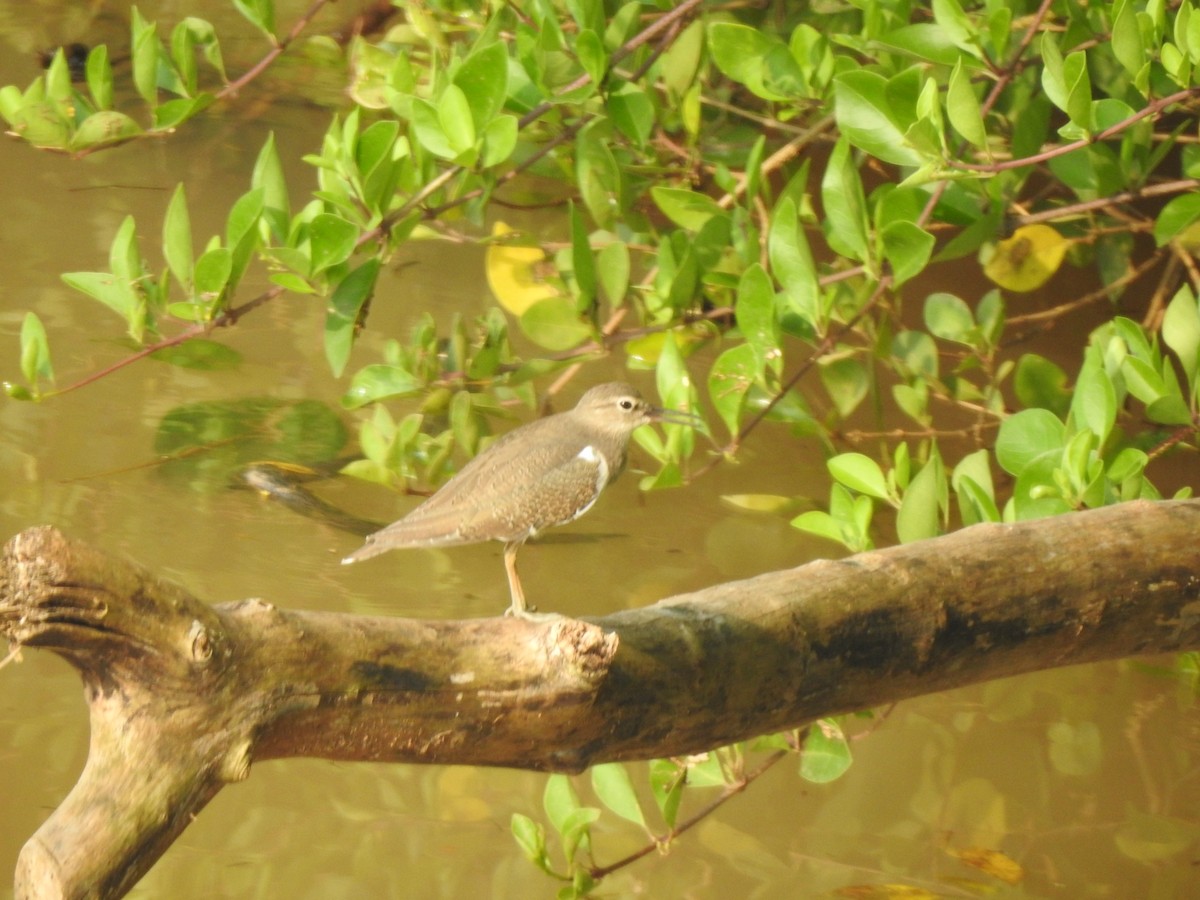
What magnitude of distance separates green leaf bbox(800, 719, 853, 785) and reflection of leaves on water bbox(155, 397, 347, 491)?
178 centimetres

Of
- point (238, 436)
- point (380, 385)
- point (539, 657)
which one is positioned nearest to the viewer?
point (539, 657)

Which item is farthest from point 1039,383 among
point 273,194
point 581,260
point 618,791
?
point 273,194

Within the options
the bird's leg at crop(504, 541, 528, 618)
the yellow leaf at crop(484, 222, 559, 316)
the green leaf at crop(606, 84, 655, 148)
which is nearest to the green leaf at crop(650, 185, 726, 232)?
the green leaf at crop(606, 84, 655, 148)

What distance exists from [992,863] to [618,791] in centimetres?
92

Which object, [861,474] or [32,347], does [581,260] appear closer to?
→ [861,474]

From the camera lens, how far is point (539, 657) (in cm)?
147

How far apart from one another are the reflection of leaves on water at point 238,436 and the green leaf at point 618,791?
167cm

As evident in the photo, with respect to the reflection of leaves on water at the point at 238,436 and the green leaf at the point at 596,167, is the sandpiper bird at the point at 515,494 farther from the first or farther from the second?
the reflection of leaves on water at the point at 238,436

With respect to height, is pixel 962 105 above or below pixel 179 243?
above

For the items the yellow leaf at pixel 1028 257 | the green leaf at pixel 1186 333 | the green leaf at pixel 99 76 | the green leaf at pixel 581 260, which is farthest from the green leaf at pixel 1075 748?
the green leaf at pixel 99 76

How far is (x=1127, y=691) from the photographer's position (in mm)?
3232

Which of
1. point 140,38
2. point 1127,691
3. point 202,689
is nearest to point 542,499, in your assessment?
point 202,689

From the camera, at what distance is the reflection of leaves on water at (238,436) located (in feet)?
12.0

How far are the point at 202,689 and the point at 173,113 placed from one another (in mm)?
1761
